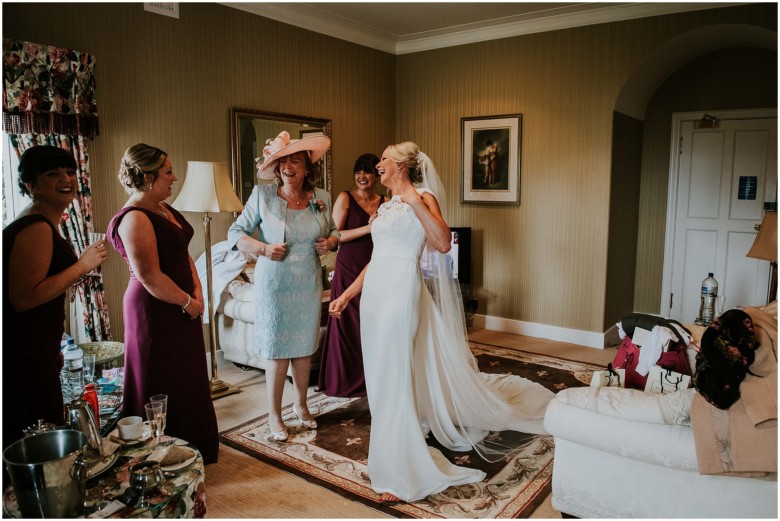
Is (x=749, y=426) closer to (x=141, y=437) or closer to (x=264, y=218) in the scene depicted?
(x=141, y=437)

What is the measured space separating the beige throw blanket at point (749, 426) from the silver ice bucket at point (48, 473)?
195cm

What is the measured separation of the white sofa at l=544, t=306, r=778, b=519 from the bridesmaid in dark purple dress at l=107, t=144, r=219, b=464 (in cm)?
162

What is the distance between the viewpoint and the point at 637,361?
273 centimetres

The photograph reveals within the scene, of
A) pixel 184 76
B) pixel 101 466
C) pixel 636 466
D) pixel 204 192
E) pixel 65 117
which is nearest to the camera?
pixel 101 466

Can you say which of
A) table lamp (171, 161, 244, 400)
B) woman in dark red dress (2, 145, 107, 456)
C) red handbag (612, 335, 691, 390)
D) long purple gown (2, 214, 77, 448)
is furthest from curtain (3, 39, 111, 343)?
red handbag (612, 335, 691, 390)

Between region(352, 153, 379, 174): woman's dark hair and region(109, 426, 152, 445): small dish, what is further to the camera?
region(352, 153, 379, 174): woman's dark hair

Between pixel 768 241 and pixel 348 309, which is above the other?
pixel 768 241

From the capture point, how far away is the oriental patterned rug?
8.21ft

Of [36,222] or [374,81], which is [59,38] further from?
[374,81]

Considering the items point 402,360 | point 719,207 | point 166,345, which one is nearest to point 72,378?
point 166,345

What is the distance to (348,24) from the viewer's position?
17.5ft

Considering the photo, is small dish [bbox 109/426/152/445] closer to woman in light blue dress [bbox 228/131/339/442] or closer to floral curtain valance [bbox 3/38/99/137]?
woman in light blue dress [bbox 228/131/339/442]

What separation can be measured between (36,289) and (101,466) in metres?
0.64

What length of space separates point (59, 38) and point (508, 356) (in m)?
3.87
